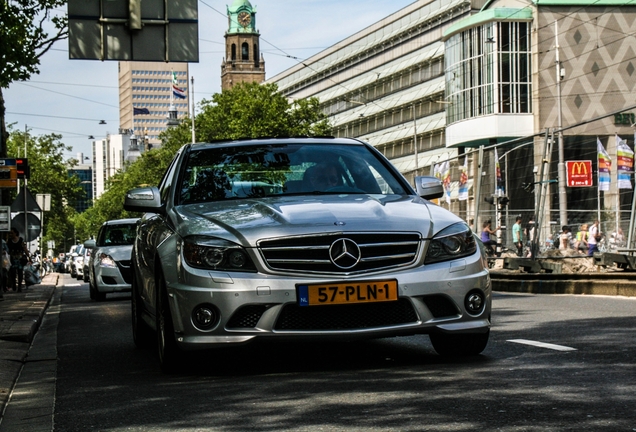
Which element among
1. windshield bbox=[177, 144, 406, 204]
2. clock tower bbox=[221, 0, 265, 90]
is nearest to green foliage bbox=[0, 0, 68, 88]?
windshield bbox=[177, 144, 406, 204]

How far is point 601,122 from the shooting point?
708 inches

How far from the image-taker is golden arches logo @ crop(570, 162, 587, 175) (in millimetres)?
18250

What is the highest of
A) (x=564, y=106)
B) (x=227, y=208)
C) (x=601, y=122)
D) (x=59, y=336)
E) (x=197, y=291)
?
(x=564, y=106)

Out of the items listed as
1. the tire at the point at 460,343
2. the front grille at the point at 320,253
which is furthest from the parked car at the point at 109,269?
the front grille at the point at 320,253

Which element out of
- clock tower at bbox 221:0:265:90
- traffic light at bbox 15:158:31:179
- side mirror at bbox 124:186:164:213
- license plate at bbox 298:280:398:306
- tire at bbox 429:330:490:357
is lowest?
tire at bbox 429:330:490:357

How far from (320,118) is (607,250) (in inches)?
2382

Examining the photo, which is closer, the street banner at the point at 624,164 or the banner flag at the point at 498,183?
the street banner at the point at 624,164

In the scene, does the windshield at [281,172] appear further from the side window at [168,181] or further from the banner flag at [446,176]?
the banner flag at [446,176]

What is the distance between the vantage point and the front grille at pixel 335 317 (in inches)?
266

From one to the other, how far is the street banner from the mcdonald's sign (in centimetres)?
102

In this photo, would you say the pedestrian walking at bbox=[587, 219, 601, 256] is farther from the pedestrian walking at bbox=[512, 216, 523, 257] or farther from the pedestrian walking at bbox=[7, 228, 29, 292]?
the pedestrian walking at bbox=[7, 228, 29, 292]

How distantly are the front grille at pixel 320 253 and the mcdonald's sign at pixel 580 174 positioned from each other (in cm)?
1196

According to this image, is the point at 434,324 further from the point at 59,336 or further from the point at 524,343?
the point at 59,336

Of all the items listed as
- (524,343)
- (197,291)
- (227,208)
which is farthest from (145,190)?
(524,343)
